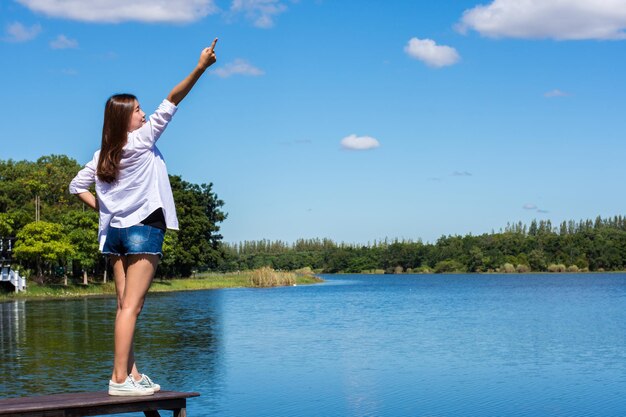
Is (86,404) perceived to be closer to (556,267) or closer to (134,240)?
(134,240)

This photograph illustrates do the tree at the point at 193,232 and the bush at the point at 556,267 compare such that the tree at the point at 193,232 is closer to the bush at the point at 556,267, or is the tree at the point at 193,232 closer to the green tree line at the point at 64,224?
the green tree line at the point at 64,224

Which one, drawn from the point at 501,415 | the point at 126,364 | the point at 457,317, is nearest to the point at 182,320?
the point at 457,317

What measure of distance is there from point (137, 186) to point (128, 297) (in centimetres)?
70

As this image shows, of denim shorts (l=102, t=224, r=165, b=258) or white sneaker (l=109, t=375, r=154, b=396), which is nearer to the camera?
denim shorts (l=102, t=224, r=165, b=258)

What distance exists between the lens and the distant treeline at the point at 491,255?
11544cm

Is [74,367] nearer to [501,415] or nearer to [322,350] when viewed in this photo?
[322,350]

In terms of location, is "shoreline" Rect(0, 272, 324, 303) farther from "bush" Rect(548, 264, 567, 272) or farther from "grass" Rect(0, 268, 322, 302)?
"bush" Rect(548, 264, 567, 272)

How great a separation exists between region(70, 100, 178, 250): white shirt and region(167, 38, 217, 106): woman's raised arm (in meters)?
0.19

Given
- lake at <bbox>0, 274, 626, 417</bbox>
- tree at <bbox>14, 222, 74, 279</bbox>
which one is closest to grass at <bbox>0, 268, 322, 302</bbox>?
tree at <bbox>14, 222, 74, 279</bbox>

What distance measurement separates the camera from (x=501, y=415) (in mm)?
12383

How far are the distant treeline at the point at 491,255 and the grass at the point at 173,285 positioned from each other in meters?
21.7

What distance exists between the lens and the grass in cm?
4797

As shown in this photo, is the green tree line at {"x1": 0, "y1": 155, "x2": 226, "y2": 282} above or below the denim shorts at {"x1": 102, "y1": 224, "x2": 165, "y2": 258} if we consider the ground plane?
above

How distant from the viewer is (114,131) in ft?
17.6
